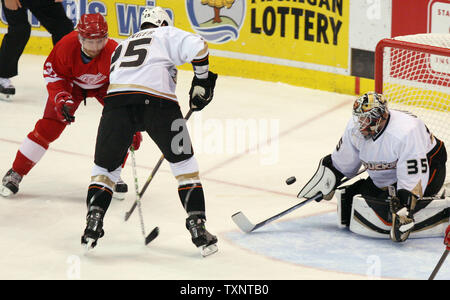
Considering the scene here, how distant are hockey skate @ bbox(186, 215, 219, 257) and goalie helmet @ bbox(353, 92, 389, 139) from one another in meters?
0.87

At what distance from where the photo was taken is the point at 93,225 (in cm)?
468

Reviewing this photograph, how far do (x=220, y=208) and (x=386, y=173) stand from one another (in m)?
0.99

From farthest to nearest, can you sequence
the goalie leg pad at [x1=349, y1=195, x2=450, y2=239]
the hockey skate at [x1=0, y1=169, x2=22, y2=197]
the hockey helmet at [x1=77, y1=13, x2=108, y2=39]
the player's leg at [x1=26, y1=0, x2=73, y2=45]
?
the player's leg at [x1=26, y1=0, x2=73, y2=45] < the hockey skate at [x1=0, y1=169, x2=22, y2=197] < the hockey helmet at [x1=77, y1=13, x2=108, y2=39] < the goalie leg pad at [x1=349, y1=195, x2=450, y2=239]

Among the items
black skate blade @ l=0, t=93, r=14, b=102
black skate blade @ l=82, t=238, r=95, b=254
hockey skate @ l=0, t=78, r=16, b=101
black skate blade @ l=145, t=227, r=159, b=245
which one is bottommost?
black skate blade @ l=0, t=93, r=14, b=102

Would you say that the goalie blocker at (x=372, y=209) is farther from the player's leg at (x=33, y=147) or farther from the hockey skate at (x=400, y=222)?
the player's leg at (x=33, y=147)

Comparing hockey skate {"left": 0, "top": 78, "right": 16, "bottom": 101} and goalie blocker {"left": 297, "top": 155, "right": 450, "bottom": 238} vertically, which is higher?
goalie blocker {"left": 297, "top": 155, "right": 450, "bottom": 238}

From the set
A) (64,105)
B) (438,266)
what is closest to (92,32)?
(64,105)

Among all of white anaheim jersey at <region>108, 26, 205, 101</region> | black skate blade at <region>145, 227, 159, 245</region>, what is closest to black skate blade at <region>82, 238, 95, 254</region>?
black skate blade at <region>145, 227, 159, 245</region>

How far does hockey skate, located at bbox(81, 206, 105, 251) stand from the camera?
15.4 ft

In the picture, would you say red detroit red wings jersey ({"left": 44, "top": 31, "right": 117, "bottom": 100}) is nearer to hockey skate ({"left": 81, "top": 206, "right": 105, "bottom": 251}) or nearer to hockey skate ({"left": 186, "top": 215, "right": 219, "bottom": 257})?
hockey skate ({"left": 81, "top": 206, "right": 105, "bottom": 251})

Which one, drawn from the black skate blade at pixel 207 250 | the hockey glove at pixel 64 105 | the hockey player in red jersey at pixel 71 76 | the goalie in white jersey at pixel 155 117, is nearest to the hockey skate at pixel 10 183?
the hockey player in red jersey at pixel 71 76

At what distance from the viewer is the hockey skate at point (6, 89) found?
7633 millimetres
